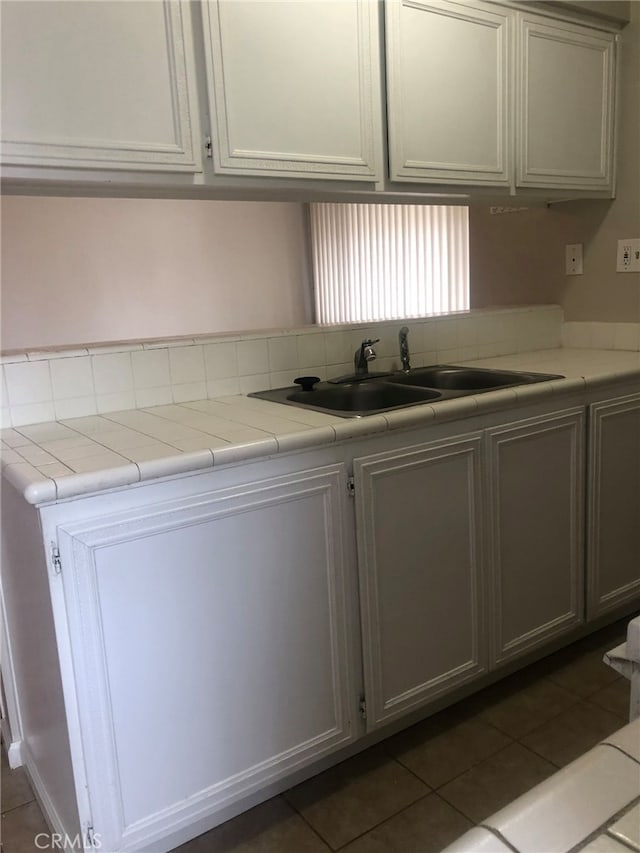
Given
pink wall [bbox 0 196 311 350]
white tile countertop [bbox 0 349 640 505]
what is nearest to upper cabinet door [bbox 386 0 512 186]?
white tile countertop [bbox 0 349 640 505]

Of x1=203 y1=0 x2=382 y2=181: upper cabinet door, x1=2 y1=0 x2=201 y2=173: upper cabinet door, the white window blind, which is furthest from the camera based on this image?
the white window blind

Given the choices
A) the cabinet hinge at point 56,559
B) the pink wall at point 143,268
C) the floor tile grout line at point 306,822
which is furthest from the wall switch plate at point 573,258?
the pink wall at point 143,268

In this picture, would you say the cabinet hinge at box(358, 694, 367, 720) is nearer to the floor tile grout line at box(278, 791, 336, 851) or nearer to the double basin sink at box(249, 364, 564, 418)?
the floor tile grout line at box(278, 791, 336, 851)

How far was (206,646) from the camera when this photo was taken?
1467 millimetres

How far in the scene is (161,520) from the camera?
1374 mm

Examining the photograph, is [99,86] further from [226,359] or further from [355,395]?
[355,395]

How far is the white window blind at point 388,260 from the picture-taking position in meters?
3.93

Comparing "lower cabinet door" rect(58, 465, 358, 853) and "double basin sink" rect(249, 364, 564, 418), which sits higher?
"double basin sink" rect(249, 364, 564, 418)

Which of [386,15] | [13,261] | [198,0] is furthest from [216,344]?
Answer: [13,261]

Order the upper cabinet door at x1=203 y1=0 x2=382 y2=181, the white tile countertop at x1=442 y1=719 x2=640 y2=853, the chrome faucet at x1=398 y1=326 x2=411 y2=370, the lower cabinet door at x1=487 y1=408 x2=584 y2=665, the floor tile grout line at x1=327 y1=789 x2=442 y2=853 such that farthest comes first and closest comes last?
the chrome faucet at x1=398 y1=326 x2=411 y2=370
the lower cabinet door at x1=487 y1=408 x2=584 y2=665
the upper cabinet door at x1=203 y1=0 x2=382 y2=181
the floor tile grout line at x1=327 y1=789 x2=442 y2=853
the white tile countertop at x1=442 y1=719 x2=640 y2=853

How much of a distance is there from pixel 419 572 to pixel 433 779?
0.52 metres

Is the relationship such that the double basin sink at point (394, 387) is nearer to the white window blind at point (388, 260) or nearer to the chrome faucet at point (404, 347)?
the chrome faucet at point (404, 347)

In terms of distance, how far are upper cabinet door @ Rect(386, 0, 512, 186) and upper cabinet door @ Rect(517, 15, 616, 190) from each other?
0.34 ft

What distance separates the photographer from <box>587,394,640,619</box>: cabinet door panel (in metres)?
2.21
